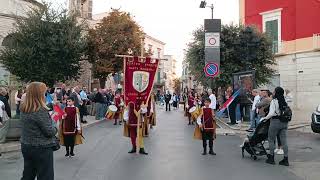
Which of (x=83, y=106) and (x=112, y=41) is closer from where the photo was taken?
(x=83, y=106)

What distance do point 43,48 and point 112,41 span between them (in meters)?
9.43

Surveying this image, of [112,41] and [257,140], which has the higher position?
[112,41]

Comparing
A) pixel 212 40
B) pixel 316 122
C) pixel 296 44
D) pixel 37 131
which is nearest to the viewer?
pixel 37 131

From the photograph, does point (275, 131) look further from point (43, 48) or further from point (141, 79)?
point (43, 48)

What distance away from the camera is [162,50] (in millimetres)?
101938

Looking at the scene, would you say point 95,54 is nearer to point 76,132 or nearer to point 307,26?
point 307,26

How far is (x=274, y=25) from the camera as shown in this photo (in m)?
35.5

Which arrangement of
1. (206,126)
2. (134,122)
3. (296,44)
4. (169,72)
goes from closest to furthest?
(206,126)
(134,122)
(296,44)
(169,72)

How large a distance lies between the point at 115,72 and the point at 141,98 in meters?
26.7

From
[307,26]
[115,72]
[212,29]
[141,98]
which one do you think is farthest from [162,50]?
[141,98]

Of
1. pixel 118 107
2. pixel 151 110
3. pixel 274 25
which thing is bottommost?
pixel 118 107

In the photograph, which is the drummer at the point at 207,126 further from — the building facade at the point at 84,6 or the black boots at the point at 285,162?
the building facade at the point at 84,6

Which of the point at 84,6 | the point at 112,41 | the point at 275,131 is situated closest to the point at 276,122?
the point at 275,131

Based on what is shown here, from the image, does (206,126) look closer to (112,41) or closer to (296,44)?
(296,44)
